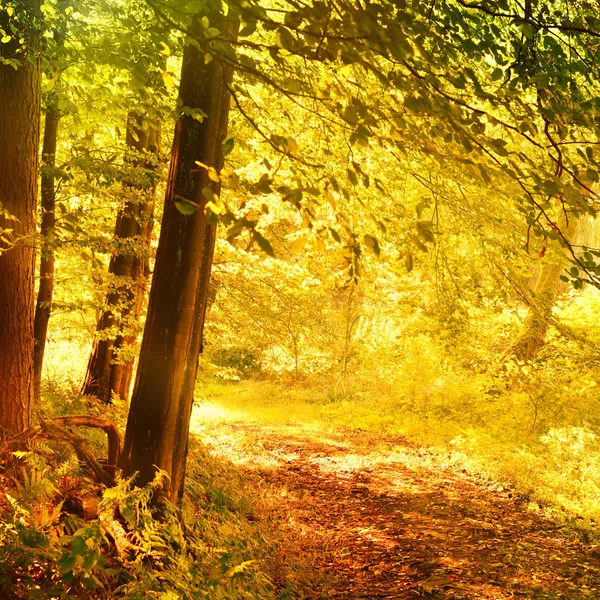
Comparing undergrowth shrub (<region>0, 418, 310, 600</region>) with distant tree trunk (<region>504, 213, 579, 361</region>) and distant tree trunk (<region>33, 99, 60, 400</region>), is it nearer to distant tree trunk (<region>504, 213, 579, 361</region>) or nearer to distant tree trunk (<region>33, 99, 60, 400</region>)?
distant tree trunk (<region>33, 99, 60, 400</region>)

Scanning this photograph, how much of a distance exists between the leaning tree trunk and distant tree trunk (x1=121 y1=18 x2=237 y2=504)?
4.32 feet

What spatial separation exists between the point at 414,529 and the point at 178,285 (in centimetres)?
499

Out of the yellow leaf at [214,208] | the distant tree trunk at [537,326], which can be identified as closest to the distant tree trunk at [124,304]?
the distant tree trunk at [537,326]

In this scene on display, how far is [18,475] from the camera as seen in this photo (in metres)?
5.16

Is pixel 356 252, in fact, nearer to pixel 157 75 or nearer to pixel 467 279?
pixel 157 75

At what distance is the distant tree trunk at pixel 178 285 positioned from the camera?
15.6 feet

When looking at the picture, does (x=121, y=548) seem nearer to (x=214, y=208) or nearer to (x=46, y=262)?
(x=214, y=208)

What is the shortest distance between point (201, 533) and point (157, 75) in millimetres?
4298

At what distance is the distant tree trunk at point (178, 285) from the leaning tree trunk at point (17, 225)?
132 cm

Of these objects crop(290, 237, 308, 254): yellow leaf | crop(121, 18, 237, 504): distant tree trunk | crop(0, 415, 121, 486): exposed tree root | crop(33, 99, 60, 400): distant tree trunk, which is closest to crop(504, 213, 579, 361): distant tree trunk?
crop(121, 18, 237, 504): distant tree trunk

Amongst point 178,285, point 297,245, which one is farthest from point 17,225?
point 297,245

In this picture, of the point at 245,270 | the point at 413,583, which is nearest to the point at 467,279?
the point at 245,270

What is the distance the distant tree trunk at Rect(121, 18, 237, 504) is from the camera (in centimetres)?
475

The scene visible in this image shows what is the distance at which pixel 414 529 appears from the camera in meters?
7.74
